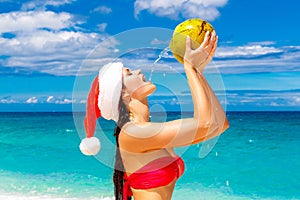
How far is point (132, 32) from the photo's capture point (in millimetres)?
2713

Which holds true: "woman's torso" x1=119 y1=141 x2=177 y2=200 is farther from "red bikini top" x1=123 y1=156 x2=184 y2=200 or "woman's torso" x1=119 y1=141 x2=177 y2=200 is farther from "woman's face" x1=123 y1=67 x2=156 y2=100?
"woman's face" x1=123 y1=67 x2=156 y2=100

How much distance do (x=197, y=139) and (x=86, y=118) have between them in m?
0.63

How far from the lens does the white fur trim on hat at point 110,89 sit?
2.90m

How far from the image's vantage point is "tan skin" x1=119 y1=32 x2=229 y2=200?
258cm

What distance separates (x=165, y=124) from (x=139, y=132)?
0.48ft

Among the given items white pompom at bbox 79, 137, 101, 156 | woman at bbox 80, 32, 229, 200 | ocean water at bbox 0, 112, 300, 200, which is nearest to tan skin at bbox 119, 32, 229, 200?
woman at bbox 80, 32, 229, 200

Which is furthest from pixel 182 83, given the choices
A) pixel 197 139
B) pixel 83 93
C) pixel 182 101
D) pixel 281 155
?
pixel 281 155

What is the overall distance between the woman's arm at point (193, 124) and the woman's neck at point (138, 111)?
10cm

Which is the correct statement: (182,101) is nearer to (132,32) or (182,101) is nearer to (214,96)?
(214,96)

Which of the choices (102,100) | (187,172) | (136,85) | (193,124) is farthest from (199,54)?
(187,172)

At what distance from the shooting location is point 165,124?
268cm

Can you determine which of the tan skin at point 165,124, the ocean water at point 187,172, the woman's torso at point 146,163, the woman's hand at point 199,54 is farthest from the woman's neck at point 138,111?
the ocean water at point 187,172

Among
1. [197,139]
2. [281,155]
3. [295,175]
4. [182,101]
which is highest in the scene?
[281,155]

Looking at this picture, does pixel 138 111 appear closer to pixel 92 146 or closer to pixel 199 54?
pixel 92 146
